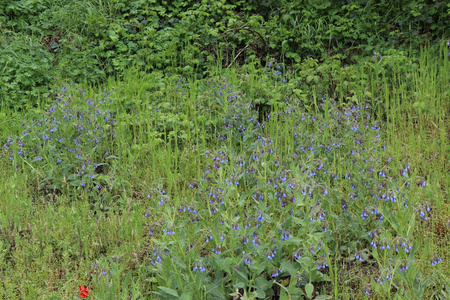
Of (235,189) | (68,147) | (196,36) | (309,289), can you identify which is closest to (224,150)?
(235,189)

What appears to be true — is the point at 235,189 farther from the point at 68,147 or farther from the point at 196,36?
the point at 196,36

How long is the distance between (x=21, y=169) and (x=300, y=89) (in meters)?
3.07

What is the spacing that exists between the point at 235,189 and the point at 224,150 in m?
0.70

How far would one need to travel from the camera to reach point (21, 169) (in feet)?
16.1

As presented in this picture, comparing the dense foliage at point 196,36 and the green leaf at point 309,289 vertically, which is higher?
the dense foliage at point 196,36

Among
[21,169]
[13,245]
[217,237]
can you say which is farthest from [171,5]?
[217,237]

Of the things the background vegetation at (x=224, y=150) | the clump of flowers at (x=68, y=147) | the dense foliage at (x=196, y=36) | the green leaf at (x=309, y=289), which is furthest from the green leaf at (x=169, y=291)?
the dense foliage at (x=196, y=36)

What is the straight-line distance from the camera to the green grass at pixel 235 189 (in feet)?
9.93

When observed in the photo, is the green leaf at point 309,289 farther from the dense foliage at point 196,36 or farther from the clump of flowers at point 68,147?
the dense foliage at point 196,36

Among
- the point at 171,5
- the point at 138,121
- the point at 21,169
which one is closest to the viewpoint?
the point at 21,169

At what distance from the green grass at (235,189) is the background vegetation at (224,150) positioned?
0.8 inches

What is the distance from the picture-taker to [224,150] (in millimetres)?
3992

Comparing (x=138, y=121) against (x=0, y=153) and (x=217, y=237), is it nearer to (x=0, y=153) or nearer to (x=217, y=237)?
(x=0, y=153)

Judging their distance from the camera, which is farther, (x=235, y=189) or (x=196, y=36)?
(x=196, y=36)
